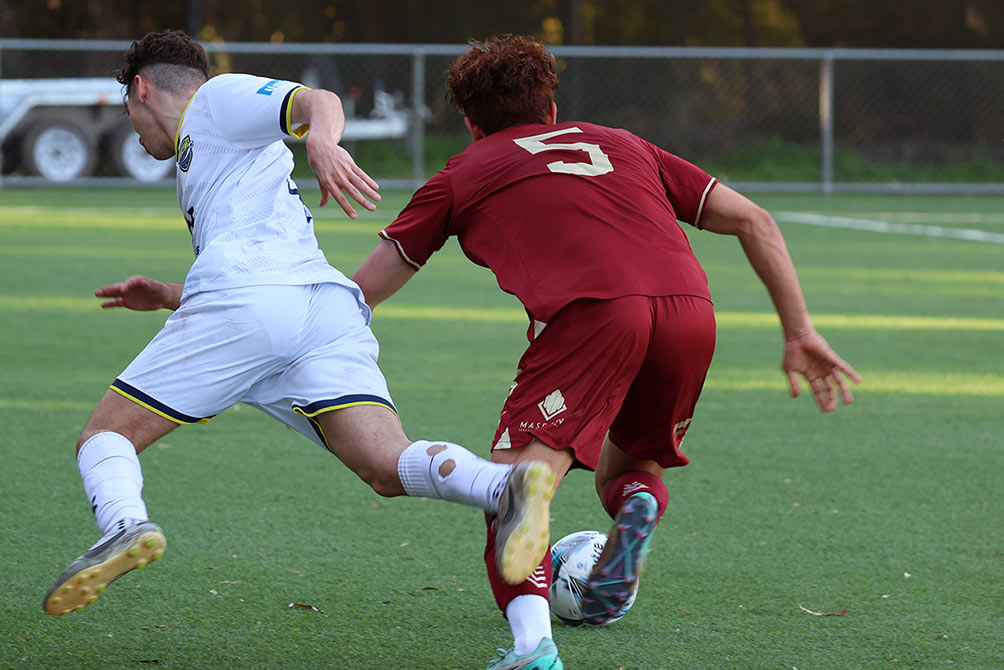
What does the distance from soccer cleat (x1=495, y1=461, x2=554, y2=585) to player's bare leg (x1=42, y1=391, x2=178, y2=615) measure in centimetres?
75

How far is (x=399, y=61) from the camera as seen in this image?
24.6 m

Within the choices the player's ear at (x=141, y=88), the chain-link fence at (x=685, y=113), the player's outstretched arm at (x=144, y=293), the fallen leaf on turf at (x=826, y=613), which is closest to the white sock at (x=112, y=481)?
the player's outstretched arm at (x=144, y=293)

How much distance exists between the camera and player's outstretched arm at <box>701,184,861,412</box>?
353 cm

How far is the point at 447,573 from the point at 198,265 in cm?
126

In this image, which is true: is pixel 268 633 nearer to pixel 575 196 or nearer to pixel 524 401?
pixel 524 401

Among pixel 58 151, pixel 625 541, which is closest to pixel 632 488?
pixel 625 541

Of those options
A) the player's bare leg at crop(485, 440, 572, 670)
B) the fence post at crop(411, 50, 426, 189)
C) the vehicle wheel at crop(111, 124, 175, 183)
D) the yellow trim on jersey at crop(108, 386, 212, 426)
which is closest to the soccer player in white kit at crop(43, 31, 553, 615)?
the yellow trim on jersey at crop(108, 386, 212, 426)

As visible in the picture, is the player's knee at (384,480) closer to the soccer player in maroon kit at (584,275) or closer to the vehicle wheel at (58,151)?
the soccer player in maroon kit at (584,275)

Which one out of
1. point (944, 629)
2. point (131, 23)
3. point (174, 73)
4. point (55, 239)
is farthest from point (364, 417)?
point (131, 23)

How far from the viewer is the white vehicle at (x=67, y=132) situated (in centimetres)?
2009

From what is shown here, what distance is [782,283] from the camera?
11.7ft

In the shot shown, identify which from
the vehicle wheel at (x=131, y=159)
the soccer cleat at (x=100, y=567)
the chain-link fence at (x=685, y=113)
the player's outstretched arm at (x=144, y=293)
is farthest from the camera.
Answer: the chain-link fence at (x=685, y=113)

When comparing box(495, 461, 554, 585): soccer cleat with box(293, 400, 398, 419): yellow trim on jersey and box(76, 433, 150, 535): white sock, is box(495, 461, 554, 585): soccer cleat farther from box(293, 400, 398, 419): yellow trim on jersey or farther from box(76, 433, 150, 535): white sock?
box(76, 433, 150, 535): white sock

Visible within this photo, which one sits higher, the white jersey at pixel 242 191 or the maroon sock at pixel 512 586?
the white jersey at pixel 242 191
